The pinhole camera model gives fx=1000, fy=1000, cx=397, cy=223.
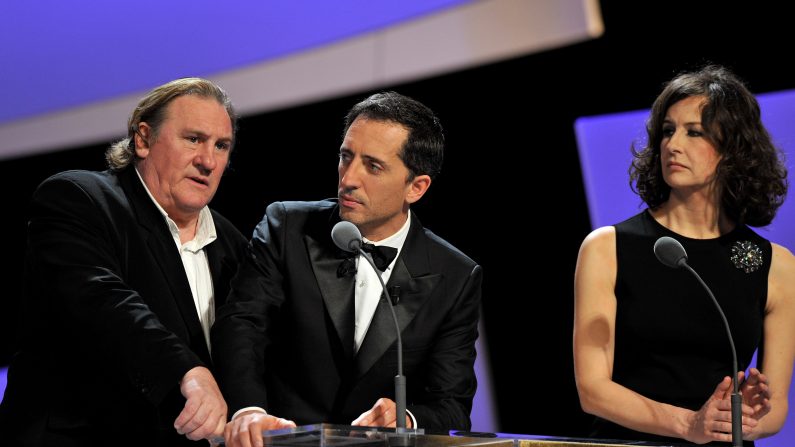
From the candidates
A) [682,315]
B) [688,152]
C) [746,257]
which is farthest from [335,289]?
[746,257]

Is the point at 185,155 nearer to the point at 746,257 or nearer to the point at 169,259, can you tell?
the point at 169,259

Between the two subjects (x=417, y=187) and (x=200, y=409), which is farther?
(x=417, y=187)

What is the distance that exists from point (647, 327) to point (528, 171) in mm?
1489

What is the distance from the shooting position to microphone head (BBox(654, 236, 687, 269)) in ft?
8.55

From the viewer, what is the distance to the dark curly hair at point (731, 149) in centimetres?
328

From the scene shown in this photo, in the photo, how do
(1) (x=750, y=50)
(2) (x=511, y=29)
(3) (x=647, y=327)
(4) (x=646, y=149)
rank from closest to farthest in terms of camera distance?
(3) (x=647, y=327) → (4) (x=646, y=149) → (1) (x=750, y=50) → (2) (x=511, y=29)

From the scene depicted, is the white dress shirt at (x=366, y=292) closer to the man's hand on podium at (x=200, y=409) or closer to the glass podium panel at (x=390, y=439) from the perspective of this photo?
the man's hand on podium at (x=200, y=409)

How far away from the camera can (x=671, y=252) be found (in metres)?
2.61

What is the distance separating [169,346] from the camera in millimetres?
2633

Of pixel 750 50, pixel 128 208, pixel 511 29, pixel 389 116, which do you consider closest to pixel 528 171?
pixel 511 29

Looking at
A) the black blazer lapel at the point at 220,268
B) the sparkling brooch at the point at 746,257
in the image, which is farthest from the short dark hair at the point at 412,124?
the sparkling brooch at the point at 746,257

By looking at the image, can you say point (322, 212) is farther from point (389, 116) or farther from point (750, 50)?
point (750, 50)

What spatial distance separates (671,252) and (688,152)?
30.7 inches

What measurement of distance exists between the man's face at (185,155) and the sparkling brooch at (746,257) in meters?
1.72
